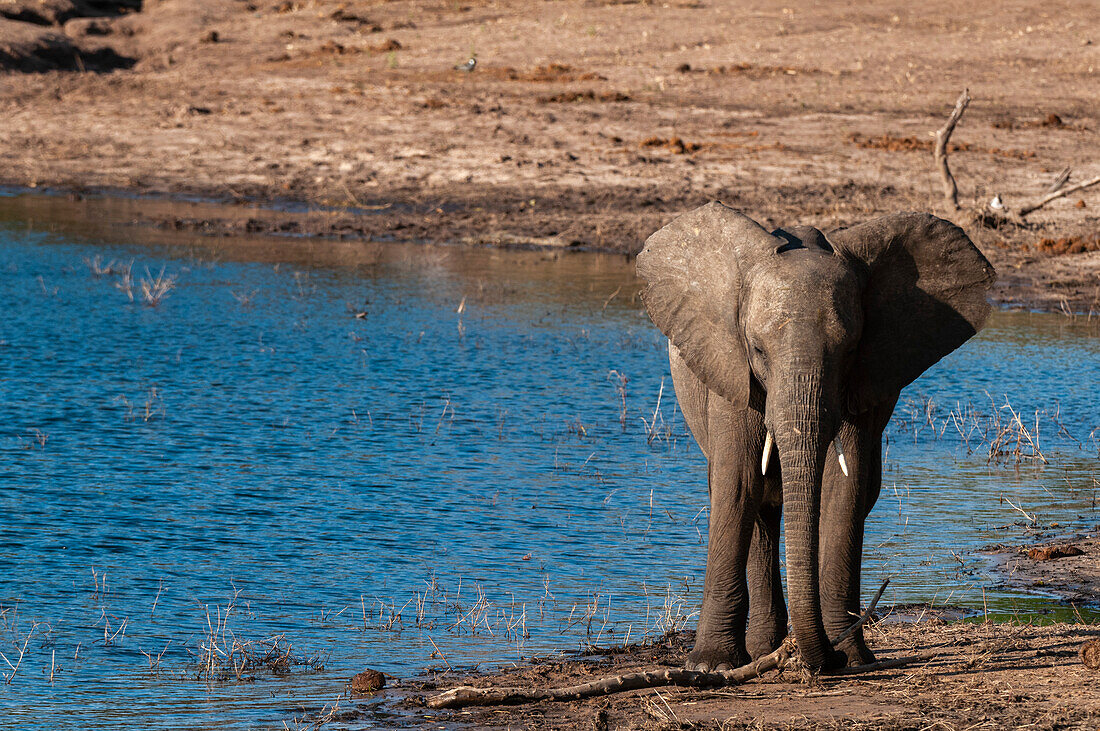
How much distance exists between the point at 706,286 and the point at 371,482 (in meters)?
4.42

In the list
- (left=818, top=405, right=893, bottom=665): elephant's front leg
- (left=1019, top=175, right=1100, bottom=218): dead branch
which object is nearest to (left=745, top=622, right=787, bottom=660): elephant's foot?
(left=818, top=405, right=893, bottom=665): elephant's front leg

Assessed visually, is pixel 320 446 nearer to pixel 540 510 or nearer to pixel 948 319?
pixel 540 510

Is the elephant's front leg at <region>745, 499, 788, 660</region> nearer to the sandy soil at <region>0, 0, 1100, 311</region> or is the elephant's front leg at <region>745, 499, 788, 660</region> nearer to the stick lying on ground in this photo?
the stick lying on ground

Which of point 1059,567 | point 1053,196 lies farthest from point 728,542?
point 1053,196

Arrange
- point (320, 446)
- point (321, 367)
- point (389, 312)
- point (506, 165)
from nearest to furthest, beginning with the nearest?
point (320, 446) → point (321, 367) → point (389, 312) → point (506, 165)

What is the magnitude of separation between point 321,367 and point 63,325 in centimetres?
323

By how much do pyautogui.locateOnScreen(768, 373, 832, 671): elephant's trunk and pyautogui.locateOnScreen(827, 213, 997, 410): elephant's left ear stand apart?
0.67 metres

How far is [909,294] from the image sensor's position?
19.6 feet

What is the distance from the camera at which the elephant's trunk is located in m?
5.23

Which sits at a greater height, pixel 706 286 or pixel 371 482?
pixel 706 286

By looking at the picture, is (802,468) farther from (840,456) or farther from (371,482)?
(371,482)

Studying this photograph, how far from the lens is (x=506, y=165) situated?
22.5 m

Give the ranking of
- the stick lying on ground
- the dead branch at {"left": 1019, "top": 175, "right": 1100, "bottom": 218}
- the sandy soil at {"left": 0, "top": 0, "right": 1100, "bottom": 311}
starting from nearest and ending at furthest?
the stick lying on ground, the dead branch at {"left": 1019, "top": 175, "right": 1100, "bottom": 218}, the sandy soil at {"left": 0, "top": 0, "right": 1100, "bottom": 311}

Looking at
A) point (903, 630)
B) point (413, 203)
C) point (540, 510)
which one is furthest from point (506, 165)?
point (903, 630)
